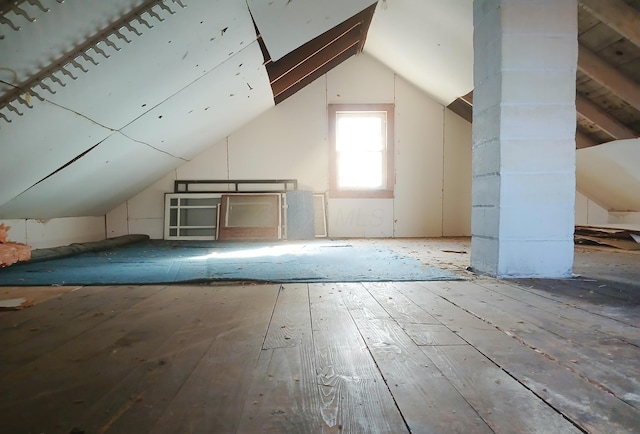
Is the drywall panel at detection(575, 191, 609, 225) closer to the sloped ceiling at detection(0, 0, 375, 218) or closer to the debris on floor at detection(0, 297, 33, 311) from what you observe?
the sloped ceiling at detection(0, 0, 375, 218)

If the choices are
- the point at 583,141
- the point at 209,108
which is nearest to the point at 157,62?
the point at 209,108

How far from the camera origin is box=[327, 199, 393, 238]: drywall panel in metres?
5.73

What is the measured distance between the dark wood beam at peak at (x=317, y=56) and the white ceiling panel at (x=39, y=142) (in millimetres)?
1852

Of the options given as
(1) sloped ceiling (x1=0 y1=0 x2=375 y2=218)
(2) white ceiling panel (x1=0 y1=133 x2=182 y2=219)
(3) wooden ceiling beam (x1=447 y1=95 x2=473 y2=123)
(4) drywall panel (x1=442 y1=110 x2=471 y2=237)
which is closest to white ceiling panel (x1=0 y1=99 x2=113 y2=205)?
(1) sloped ceiling (x1=0 y1=0 x2=375 y2=218)

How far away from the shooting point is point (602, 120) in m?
4.01

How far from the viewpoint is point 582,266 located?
9.96ft

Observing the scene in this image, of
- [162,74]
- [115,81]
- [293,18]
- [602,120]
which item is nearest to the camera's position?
[115,81]

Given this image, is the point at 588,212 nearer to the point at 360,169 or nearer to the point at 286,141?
the point at 360,169

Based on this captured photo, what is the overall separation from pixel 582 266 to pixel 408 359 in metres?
2.67

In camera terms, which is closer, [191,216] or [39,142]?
[39,142]

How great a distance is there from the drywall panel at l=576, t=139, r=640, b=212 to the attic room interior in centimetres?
4

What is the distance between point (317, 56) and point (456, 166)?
2754 mm

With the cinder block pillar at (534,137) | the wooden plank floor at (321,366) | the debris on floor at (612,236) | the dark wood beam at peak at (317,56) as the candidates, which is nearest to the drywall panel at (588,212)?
the debris on floor at (612,236)

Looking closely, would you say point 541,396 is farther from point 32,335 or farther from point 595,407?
point 32,335
